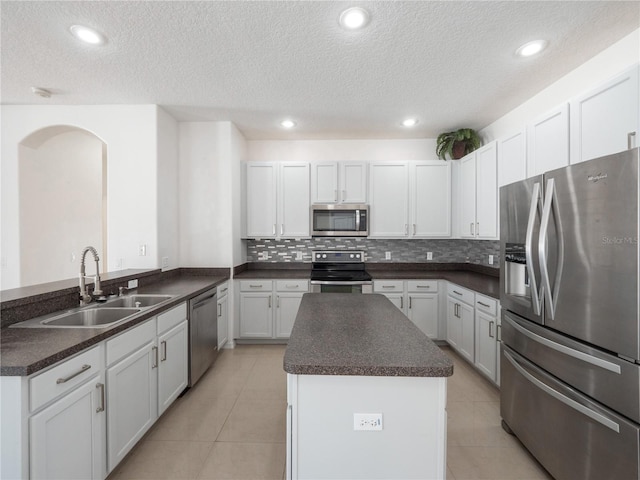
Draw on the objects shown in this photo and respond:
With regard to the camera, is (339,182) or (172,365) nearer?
(172,365)

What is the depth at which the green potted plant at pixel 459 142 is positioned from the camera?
3695mm

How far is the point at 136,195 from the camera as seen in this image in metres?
3.10

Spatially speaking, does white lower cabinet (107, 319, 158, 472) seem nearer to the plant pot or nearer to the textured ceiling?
the textured ceiling

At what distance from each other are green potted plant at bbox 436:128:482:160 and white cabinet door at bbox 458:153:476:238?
150 millimetres

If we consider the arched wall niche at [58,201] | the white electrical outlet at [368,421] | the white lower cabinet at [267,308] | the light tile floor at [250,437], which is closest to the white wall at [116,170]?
the arched wall niche at [58,201]

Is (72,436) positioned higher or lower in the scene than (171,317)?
lower

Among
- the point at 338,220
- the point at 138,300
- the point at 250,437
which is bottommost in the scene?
the point at 250,437

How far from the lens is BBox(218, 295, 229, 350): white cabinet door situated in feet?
11.0

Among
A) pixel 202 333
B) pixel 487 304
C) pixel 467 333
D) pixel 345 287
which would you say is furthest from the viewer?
pixel 345 287

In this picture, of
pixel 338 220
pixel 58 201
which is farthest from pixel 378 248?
pixel 58 201

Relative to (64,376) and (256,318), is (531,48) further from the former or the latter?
(256,318)

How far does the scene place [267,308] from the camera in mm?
3707

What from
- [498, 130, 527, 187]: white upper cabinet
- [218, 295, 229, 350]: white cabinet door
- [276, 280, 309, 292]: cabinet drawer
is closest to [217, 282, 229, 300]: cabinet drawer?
[218, 295, 229, 350]: white cabinet door

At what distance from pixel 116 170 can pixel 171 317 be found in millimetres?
1848
